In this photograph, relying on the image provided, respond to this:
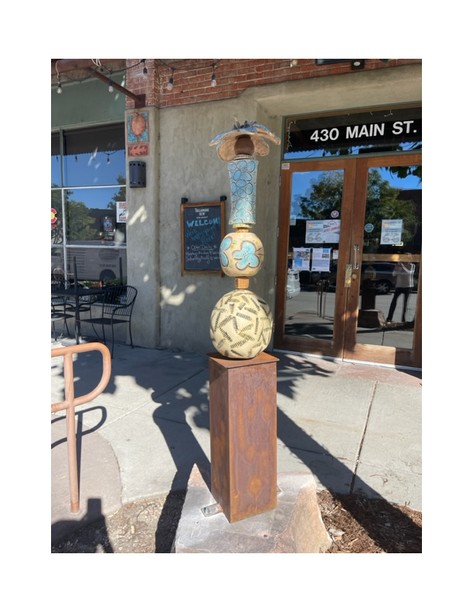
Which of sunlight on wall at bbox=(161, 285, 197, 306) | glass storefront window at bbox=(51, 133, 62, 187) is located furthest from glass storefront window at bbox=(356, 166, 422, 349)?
glass storefront window at bbox=(51, 133, 62, 187)

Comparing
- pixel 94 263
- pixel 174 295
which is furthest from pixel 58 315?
pixel 174 295

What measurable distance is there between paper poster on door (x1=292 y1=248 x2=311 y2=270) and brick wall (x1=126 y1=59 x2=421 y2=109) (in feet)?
7.13

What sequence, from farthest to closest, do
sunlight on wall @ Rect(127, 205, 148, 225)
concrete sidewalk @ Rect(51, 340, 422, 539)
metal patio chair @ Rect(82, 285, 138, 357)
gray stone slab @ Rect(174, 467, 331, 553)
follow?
metal patio chair @ Rect(82, 285, 138, 357)
sunlight on wall @ Rect(127, 205, 148, 225)
concrete sidewalk @ Rect(51, 340, 422, 539)
gray stone slab @ Rect(174, 467, 331, 553)

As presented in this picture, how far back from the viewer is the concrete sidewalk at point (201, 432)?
2576mm

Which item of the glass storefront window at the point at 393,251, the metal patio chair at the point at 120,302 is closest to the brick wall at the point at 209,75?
the glass storefront window at the point at 393,251

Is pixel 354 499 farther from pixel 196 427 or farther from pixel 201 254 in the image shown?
pixel 201 254

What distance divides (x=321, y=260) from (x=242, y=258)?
368 centimetres

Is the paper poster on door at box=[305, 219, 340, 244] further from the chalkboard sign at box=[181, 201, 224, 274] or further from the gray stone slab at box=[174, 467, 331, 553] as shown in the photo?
the gray stone slab at box=[174, 467, 331, 553]

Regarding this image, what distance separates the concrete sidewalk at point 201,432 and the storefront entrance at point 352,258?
50 centimetres

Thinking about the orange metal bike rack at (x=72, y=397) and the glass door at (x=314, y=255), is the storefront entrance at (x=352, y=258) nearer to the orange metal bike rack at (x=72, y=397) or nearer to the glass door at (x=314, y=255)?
the glass door at (x=314, y=255)

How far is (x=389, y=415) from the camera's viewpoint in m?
3.62

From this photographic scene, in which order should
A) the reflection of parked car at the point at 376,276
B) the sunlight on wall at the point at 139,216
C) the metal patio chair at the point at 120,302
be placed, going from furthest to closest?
the metal patio chair at the point at 120,302, the sunlight on wall at the point at 139,216, the reflection of parked car at the point at 376,276

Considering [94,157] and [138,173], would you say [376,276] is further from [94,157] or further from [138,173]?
[94,157]

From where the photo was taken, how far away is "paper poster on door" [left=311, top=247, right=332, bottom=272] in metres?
5.28
